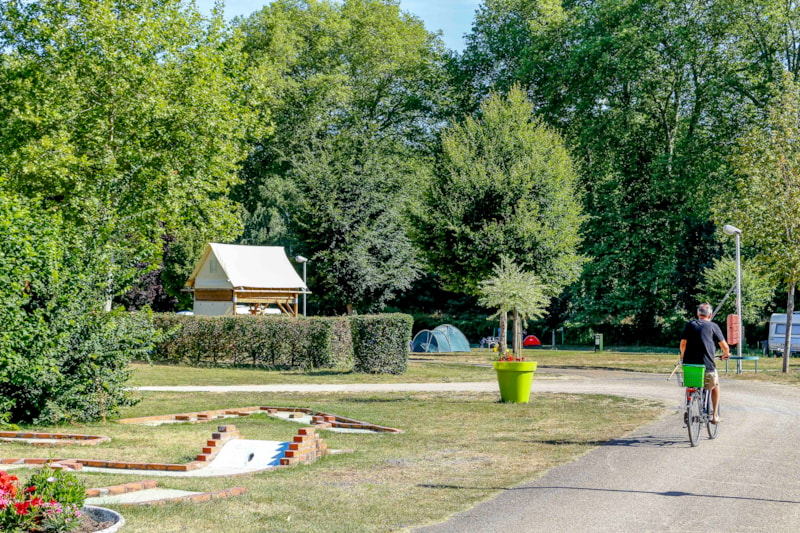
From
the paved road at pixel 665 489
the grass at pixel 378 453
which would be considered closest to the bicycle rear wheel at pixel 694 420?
the paved road at pixel 665 489

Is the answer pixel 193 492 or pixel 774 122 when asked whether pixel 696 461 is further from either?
pixel 774 122

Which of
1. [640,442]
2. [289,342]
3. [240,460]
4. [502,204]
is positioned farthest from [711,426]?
[502,204]

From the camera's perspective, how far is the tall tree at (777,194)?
24.8 m

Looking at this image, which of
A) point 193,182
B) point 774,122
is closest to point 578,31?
point 774,122

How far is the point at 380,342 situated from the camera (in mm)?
23156

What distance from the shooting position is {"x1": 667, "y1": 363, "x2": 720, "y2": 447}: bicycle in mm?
10451

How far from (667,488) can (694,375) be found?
3117 mm

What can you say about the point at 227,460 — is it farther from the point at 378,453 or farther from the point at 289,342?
the point at 289,342

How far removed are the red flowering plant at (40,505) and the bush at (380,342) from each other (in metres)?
16.9

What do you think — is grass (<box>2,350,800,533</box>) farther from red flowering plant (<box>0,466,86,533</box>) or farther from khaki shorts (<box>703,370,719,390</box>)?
khaki shorts (<box>703,370,719,390</box>)

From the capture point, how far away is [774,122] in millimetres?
26000

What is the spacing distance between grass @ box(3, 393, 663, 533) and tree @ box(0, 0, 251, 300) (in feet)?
28.9

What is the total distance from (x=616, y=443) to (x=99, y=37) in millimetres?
19056

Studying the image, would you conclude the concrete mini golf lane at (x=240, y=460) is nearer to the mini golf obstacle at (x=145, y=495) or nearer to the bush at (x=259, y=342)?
the mini golf obstacle at (x=145, y=495)
